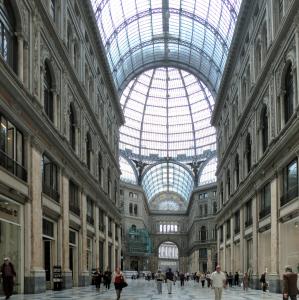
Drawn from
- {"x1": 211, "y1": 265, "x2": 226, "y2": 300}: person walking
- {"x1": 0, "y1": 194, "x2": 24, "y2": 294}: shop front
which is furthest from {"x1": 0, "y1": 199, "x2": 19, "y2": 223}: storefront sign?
{"x1": 211, "y1": 265, "x2": 226, "y2": 300}: person walking

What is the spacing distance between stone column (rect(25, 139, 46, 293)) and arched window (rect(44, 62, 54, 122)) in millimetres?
4999

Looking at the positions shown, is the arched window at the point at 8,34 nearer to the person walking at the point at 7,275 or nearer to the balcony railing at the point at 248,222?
the person walking at the point at 7,275

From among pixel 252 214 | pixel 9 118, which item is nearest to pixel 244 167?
pixel 252 214

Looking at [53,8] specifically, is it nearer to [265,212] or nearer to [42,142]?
[42,142]

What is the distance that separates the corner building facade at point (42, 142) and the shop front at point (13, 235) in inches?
1.7

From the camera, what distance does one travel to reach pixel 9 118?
80.1 feet

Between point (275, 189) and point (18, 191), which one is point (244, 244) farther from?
point (18, 191)

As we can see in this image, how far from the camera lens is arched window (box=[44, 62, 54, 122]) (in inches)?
1294

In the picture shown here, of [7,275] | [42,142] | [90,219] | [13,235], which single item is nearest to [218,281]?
[7,275]

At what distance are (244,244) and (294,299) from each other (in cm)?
3479

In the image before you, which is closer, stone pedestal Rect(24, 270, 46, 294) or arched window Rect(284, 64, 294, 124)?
stone pedestal Rect(24, 270, 46, 294)

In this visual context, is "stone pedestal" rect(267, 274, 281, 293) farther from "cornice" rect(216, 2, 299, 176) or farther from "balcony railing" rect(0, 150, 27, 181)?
"balcony railing" rect(0, 150, 27, 181)

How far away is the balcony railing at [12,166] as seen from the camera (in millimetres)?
23562

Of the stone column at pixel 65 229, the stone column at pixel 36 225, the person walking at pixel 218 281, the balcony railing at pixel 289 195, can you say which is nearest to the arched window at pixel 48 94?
the stone column at pixel 65 229
